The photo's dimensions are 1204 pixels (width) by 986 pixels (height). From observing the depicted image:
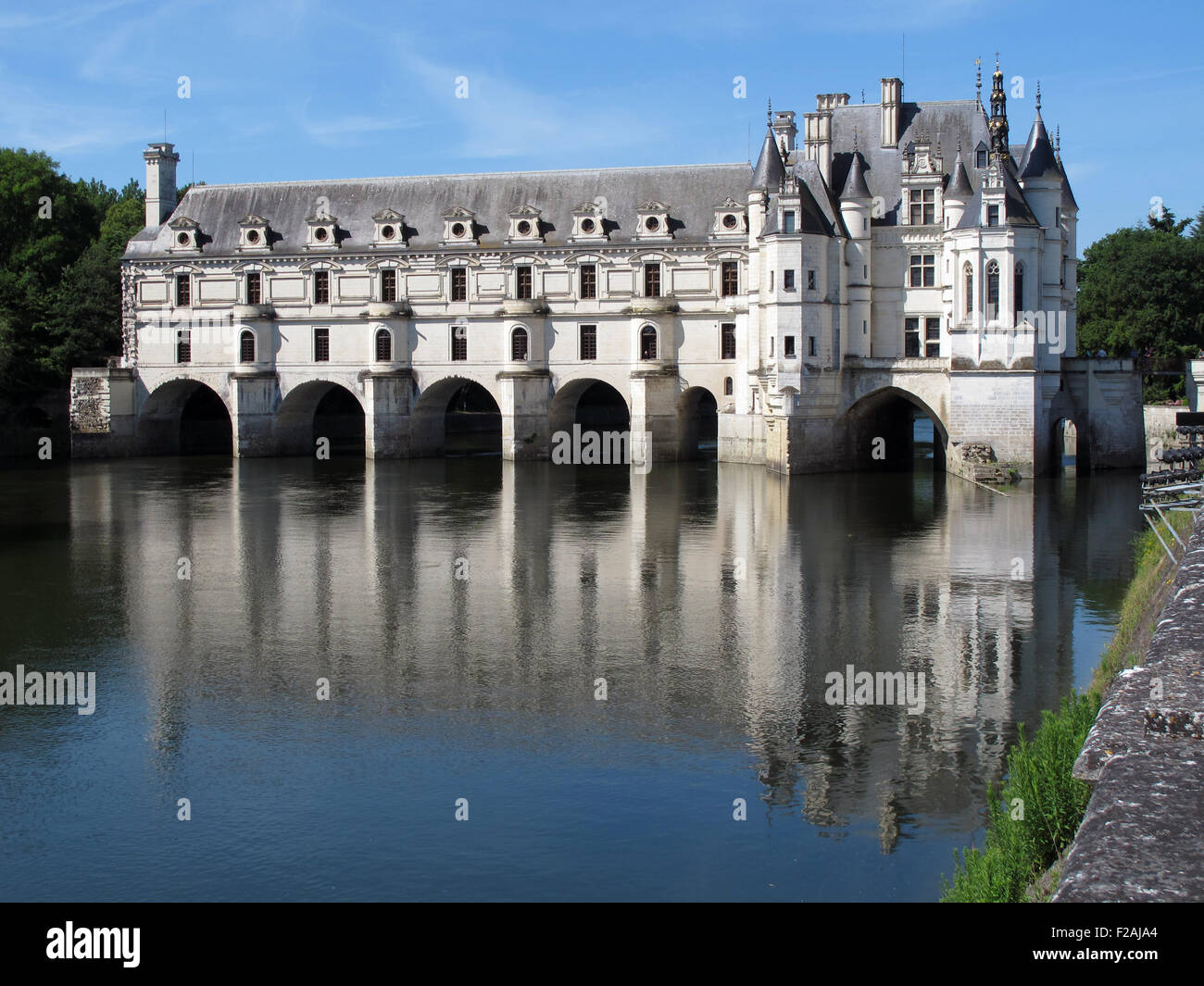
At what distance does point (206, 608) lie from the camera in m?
23.4

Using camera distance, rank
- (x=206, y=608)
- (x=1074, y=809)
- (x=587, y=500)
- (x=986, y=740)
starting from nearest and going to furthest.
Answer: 1. (x=1074, y=809)
2. (x=986, y=740)
3. (x=206, y=608)
4. (x=587, y=500)

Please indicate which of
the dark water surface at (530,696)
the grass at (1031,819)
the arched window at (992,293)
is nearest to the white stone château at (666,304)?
the arched window at (992,293)

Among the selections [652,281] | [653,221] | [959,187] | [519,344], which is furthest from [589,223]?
[959,187]

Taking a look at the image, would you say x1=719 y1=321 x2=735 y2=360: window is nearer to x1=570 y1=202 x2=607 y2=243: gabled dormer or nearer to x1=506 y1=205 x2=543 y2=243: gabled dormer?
x1=570 y1=202 x2=607 y2=243: gabled dormer

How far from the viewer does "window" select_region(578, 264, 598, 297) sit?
55.0 meters

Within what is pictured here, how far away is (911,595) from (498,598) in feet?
25.1

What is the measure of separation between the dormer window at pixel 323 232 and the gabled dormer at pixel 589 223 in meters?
10.8

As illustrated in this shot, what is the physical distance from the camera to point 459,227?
A: 56375 millimetres

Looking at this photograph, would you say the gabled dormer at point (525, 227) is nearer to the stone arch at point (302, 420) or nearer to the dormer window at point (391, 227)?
the dormer window at point (391, 227)

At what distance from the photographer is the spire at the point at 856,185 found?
157 ft

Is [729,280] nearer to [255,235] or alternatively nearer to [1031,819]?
[255,235]
